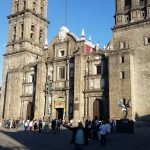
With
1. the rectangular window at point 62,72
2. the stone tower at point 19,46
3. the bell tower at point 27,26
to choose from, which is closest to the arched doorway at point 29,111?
the stone tower at point 19,46

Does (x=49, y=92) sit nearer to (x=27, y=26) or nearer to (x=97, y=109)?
(x=97, y=109)

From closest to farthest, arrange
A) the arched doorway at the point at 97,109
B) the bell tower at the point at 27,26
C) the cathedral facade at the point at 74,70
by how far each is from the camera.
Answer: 1. the cathedral facade at the point at 74,70
2. the arched doorway at the point at 97,109
3. the bell tower at the point at 27,26

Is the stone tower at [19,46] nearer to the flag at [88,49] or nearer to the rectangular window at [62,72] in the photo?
the rectangular window at [62,72]

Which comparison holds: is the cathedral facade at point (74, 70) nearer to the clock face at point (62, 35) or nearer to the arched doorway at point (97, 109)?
the arched doorway at point (97, 109)

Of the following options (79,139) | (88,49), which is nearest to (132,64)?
(88,49)

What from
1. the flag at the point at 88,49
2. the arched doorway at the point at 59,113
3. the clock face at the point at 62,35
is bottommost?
the arched doorway at the point at 59,113

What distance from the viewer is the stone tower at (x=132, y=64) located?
3422 cm

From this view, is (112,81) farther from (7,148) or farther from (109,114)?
(7,148)

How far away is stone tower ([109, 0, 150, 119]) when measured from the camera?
34.2 m

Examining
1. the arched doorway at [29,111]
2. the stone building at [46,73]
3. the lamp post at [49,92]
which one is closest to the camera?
the stone building at [46,73]

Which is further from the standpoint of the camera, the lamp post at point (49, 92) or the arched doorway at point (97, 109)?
the lamp post at point (49, 92)

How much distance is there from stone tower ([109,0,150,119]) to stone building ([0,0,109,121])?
2295 millimetres

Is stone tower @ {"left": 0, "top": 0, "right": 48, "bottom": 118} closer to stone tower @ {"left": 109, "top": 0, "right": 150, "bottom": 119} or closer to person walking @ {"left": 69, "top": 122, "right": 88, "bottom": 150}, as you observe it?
stone tower @ {"left": 109, "top": 0, "right": 150, "bottom": 119}

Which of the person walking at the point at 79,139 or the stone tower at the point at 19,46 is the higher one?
the stone tower at the point at 19,46
